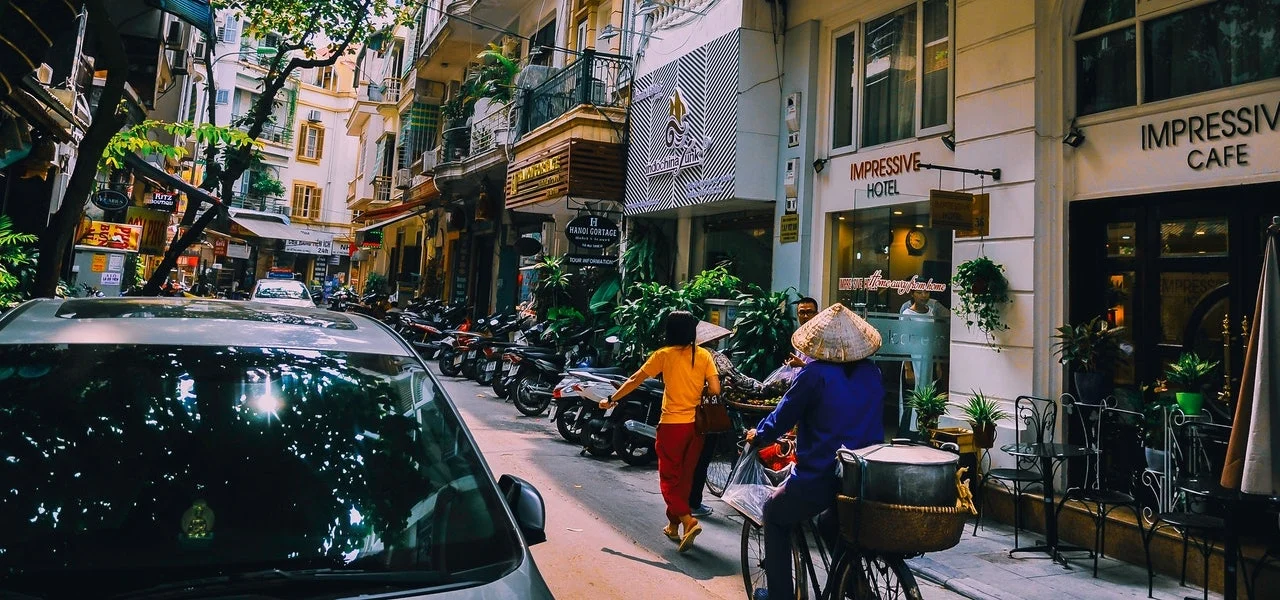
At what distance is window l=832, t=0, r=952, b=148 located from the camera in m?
8.57

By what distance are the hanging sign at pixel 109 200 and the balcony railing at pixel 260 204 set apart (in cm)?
3116

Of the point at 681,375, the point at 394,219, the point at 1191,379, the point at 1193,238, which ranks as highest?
the point at 394,219

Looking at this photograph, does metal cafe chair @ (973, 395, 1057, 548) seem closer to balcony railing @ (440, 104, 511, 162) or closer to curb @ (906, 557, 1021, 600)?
curb @ (906, 557, 1021, 600)

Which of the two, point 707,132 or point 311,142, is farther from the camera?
point 311,142

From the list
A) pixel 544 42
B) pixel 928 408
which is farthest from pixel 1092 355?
pixel 544 42

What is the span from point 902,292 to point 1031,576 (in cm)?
387

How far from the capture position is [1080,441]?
6.73 m

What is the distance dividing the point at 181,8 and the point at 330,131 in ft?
137

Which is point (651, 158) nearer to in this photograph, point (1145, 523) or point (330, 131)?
point (1145, 523)

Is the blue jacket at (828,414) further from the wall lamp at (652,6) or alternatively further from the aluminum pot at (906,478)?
the wall lamp at (652,6)

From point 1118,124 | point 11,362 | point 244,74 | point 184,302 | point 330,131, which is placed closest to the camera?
point 11,362

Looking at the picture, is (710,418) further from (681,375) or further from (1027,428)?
(1027,428)

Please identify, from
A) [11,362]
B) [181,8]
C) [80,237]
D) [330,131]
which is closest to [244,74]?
[330,131]

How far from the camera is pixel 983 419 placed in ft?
22.2
